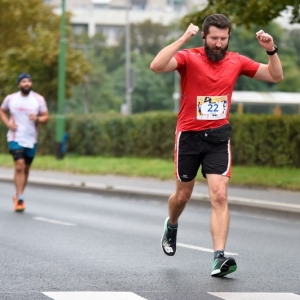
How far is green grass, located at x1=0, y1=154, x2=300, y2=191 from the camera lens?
19.0m

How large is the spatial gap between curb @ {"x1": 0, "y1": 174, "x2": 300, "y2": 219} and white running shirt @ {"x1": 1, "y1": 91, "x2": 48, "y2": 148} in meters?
2.91

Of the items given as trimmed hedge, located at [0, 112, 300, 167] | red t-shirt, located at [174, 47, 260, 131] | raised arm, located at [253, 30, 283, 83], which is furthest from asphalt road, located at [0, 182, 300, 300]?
trimmed hedge, located at [0, 112, 300, 167]

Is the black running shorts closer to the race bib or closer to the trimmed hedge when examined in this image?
the race bib

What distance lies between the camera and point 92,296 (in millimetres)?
7109

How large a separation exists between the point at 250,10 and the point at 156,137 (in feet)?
28.8

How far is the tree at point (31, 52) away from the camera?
1420 inches

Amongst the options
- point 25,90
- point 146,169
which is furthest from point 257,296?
point 146,169

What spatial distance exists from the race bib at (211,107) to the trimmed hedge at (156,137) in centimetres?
1289

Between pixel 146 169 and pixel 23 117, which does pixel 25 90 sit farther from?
pixel 146 169

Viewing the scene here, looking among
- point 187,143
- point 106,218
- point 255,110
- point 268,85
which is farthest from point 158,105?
point 187,143

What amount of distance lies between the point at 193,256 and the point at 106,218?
466 centimetres

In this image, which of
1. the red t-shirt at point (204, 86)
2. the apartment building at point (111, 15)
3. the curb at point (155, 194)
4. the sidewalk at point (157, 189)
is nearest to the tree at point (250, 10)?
the sidewalk at point (157, 189)

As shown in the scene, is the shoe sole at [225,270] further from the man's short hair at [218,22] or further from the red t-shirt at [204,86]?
the man's short hair at [218,22]

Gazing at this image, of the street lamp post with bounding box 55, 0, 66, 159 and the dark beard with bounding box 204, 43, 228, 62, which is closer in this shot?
the dark beard with bounding box 204, 43, 228, 62
